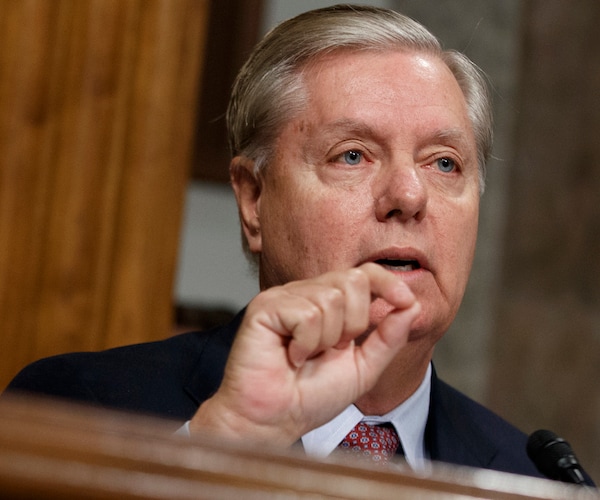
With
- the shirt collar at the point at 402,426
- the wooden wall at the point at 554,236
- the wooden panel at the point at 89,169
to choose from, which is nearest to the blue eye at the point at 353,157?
the shirt collar at the point at 402,426

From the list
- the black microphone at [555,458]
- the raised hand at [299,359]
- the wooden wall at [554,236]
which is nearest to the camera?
the raised hand at [299,359]

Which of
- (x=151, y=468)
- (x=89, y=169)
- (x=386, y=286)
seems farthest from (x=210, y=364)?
(x=151, y=468)

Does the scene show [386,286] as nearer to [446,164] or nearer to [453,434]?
[446,164]

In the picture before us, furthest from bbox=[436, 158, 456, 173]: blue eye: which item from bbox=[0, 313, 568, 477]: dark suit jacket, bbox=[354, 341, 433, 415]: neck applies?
bbox=[0, 313, 568, 477]: dark suit jacket

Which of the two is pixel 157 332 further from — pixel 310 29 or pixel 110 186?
pixel 310 29

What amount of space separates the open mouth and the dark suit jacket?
1.11 feet

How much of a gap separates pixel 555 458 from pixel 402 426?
44cm

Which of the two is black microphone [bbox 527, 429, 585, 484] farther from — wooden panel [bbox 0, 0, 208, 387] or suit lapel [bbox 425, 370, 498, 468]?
wooden panel [bbox 0, 0, 208, 387]

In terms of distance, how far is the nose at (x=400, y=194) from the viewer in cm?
183

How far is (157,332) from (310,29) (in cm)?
94

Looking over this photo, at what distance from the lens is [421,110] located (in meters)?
1.97

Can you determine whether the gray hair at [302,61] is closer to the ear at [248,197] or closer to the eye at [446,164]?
the ear at [248,197]

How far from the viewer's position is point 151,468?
0.59 metres

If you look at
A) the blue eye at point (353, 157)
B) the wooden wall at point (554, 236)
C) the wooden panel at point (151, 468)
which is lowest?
the wooden wall at point (554, 236)
